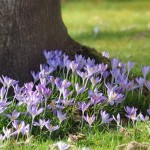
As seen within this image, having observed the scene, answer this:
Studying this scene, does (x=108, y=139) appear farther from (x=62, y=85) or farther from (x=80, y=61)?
(x=80, y=61)

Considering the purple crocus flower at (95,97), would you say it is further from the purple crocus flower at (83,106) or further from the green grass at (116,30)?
the green grass at (116,30)

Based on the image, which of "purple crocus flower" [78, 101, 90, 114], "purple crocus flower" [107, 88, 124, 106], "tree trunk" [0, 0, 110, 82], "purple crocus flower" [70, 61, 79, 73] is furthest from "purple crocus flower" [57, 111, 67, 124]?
"tree trunk" [0, 0, 110, 82]

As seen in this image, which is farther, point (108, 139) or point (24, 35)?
point (24, 35)

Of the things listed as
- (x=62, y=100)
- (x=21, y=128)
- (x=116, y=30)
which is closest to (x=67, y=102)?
(x=62, y=100)

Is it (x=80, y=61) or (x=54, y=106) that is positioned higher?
(x=80, y=61)

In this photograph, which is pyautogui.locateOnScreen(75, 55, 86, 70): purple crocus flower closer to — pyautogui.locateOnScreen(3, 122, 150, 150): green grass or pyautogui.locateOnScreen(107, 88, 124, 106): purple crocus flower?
pyautogui.locateOnScreen(107, 88, 124, 106): purple crocus flower

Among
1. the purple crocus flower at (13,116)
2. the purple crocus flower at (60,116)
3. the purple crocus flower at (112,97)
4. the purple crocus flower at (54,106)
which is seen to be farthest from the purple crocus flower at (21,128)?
the purple crocus flower at (112,97)
